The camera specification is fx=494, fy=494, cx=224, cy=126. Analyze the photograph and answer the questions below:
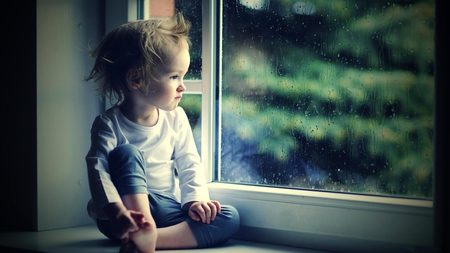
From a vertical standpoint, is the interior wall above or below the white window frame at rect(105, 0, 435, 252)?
above

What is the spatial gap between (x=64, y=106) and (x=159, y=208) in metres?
0.49

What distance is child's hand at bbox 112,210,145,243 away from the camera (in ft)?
3.46

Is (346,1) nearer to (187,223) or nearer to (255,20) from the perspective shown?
(255,20)

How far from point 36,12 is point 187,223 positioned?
0.74 m

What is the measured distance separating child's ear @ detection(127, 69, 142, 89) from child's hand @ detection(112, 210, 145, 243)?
33cm

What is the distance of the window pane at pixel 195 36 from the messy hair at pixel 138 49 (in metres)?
0.18

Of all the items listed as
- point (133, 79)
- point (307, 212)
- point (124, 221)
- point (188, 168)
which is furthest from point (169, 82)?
point (307, 212)

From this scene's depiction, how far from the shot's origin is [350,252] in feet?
3.92

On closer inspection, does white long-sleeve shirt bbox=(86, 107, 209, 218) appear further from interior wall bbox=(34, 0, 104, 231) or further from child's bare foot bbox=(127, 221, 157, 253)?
interior wall bbox=(34, 0, 104, 231)

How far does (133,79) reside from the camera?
1.23 meters

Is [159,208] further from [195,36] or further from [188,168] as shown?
[195,36]
